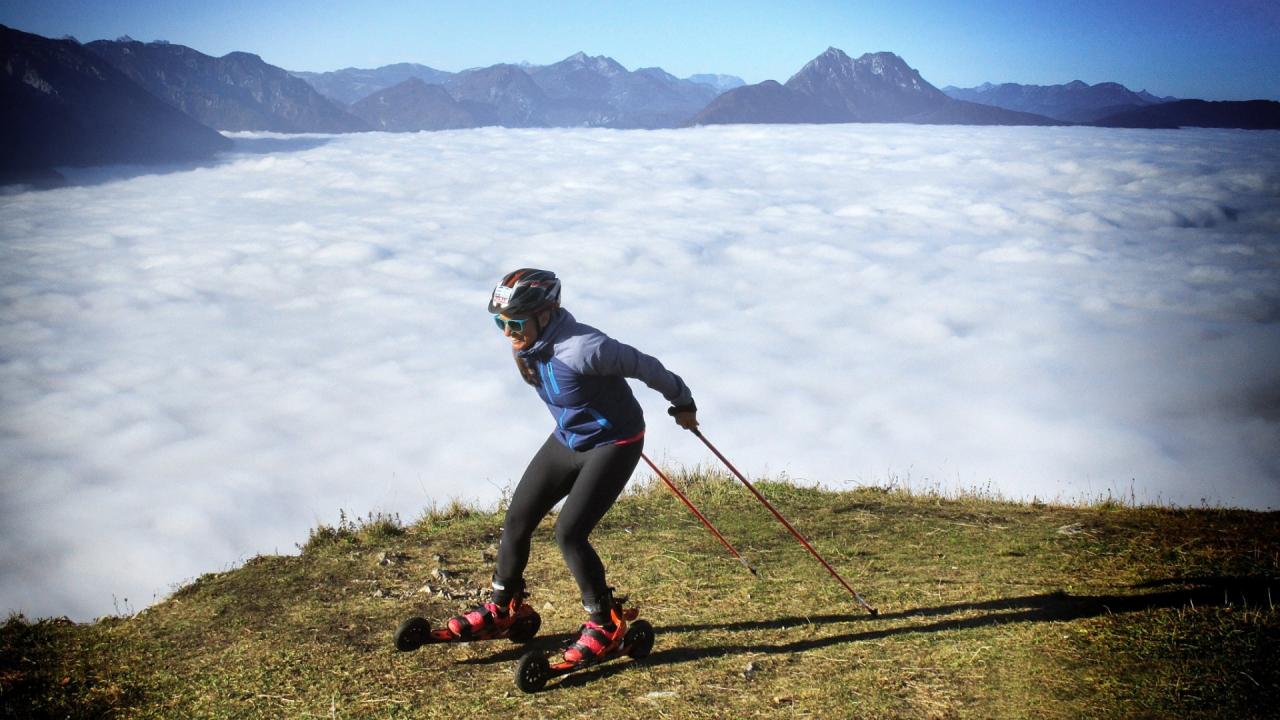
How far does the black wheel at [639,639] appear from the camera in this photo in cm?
589

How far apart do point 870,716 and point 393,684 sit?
11.3 ft

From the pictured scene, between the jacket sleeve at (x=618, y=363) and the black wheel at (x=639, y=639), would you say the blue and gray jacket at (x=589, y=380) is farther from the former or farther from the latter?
the black wheel at (x=639, y=639)

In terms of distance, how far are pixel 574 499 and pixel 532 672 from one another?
1293 mm

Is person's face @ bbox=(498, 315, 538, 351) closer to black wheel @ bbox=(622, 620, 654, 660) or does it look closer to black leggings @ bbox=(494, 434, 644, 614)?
black leggings @ bbox=(494, 434, 644, 614)

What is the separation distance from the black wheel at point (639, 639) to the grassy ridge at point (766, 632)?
0.49 ft

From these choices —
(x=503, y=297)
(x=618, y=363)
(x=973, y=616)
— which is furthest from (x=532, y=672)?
(x=973, y=616)

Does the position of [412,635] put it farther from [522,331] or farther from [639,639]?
[522,331]

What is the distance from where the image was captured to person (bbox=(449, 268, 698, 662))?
203 inches

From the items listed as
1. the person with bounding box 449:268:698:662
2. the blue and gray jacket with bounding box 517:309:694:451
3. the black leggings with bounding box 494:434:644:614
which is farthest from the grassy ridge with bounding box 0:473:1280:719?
the blue and gray jacket with bounding box 517:309:694:451

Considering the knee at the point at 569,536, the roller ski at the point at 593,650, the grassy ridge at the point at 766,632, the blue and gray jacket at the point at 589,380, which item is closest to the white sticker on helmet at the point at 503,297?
the blue and gray jacket at the point at 589,380

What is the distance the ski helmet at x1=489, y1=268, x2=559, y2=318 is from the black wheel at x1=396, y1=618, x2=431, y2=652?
8.77 feet

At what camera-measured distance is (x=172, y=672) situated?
642 centimetres

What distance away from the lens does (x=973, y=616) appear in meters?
6.59

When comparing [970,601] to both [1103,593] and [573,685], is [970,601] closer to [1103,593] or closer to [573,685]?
[1103,593]
